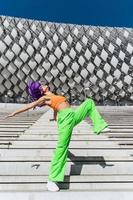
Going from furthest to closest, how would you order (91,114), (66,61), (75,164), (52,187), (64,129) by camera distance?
(66,61), (75,164), (91,114), (64,129), (52,187)

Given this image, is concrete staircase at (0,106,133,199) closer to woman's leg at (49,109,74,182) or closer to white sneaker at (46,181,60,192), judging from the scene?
white sneaker at (46,181,60,192)

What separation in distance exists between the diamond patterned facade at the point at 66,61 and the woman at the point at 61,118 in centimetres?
2147

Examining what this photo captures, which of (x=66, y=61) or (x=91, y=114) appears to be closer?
(x=91, y=114)

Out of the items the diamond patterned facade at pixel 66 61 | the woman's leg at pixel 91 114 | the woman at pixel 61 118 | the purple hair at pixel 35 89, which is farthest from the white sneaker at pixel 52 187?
the diamond patterned facade at pixel 66 61

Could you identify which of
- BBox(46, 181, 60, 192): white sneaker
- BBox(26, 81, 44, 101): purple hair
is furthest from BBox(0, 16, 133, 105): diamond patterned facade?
BBox(46, 181, 60, 192): white sneaker

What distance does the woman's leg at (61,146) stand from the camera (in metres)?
4.22

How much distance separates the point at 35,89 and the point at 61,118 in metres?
0.39

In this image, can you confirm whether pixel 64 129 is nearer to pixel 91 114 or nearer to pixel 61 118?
pixel 61 118

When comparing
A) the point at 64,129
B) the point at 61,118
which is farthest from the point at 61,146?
the point at 61,118

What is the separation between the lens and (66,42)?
29.7 m

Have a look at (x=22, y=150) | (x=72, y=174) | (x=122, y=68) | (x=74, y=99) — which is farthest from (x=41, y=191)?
(x=122, y=68)

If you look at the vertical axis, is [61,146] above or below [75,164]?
above

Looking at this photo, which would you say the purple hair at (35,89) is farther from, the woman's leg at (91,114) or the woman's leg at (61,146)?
the woman's leg at (91,114)

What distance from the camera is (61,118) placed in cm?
446
